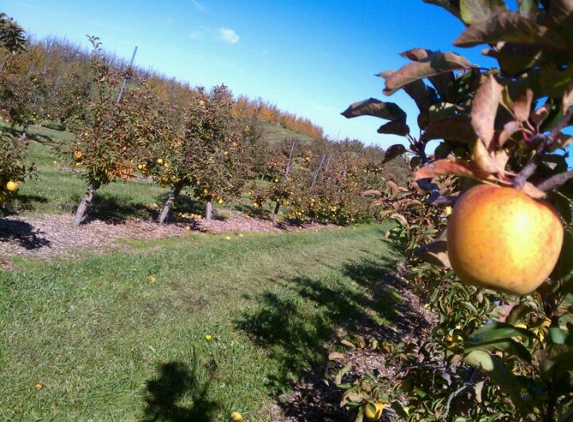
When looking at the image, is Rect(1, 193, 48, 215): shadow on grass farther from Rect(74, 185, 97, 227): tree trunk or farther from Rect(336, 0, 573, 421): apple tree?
Rect(336, 0, 573, 421): apple tree

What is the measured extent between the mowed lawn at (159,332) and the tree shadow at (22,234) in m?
0.70

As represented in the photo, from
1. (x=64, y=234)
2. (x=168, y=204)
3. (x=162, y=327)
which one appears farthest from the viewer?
(x=168, y=204)

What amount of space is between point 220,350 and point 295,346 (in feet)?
3.27

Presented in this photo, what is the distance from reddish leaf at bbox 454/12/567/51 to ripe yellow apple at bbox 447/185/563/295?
7.6 inches

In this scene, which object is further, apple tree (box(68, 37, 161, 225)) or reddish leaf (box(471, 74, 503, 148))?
apple tree (box(68, 37, 161, 225))

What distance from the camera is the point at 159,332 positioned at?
4445mm

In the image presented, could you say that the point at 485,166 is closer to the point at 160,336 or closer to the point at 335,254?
the point at 160,336

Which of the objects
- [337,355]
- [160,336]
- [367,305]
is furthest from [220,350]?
[367,305]

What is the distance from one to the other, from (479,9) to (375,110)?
0.32 metres

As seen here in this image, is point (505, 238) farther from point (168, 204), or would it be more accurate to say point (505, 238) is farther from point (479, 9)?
point (168, 204)

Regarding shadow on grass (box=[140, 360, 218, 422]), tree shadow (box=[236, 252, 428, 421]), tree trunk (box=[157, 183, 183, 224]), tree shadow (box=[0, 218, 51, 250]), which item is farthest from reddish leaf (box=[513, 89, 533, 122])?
tree trunk (box=[157, 183, 183, 224])

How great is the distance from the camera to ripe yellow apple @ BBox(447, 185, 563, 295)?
533mm

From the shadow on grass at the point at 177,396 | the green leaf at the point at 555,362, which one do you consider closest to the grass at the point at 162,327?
the shadow on grass at the point at 177,396

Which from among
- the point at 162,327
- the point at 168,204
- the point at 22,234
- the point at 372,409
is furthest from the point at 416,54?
the point at 168,204
